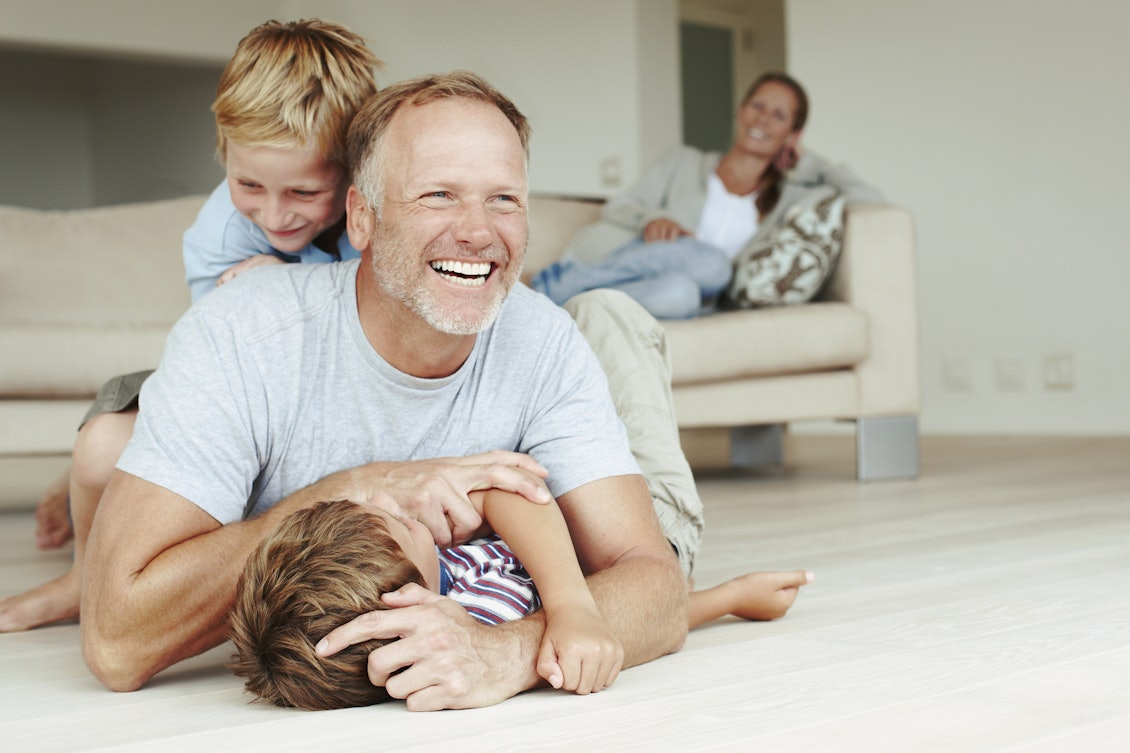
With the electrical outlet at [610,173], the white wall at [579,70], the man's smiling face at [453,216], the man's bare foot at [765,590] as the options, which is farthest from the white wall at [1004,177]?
the man's smiling face at [453,216]

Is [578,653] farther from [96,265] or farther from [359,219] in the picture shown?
[96,265]

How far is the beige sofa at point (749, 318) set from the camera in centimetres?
353

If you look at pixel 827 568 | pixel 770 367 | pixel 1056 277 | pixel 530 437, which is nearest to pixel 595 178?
pixel 1056 277

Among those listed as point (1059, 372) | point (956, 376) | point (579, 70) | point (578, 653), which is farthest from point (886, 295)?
point (579, 70)

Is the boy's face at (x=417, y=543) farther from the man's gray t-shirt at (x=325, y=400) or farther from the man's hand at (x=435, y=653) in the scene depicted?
the man's gray t-shirt at (x=325, y=400)

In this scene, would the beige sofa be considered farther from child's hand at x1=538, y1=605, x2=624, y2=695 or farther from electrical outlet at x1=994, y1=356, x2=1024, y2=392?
child's hand at x1=538, y1=605, x2=624, y2=695

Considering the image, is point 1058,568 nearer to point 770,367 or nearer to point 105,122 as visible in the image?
point 770,367

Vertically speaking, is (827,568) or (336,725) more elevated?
(336,725)

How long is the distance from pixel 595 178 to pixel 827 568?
477cm

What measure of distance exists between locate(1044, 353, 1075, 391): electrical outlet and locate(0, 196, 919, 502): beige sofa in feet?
5.83

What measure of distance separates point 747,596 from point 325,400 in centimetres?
63

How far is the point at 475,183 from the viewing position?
4.66ft

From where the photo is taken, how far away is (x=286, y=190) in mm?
1658

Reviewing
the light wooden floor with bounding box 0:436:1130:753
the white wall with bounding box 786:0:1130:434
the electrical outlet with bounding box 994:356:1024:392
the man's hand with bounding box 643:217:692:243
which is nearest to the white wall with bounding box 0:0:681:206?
the white wall with bounding box 786:0:1130:434
